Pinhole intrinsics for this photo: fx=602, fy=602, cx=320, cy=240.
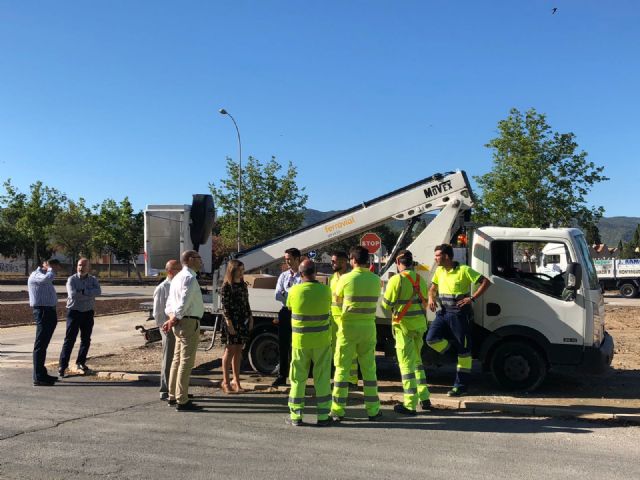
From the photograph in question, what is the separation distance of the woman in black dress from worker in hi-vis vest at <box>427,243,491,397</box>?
2.44 m

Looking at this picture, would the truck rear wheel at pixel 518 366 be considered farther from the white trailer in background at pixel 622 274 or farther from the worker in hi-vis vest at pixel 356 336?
the white trailer in background at pixel 622 274

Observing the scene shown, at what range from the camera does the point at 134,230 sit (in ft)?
187

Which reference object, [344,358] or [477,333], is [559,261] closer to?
[477,333]

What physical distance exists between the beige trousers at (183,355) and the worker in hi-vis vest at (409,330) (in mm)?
2286

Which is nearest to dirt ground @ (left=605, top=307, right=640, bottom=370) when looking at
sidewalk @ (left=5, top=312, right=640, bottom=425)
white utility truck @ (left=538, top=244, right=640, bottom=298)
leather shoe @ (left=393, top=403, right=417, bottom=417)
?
sidewalk @ (left=5, top=312, right=640, bottom=425)

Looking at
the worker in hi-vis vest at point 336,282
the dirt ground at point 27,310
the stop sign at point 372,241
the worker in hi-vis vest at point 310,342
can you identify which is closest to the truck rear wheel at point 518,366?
the worker in hi-vis vest at point 336,282

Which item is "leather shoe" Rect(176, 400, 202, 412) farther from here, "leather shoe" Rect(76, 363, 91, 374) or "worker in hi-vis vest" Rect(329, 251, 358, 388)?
"leather shoe" Rect(76, 363, 91, 374)

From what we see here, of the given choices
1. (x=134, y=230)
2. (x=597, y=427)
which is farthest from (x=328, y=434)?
(x=134, y=230)

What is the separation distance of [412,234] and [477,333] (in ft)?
5.67

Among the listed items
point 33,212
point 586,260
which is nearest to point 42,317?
point 586,260

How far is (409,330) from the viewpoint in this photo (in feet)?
22.6

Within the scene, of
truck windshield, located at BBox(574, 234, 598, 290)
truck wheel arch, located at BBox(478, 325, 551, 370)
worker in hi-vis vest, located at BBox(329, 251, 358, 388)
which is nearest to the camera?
worker in hi-vis vest, located at BBox(329, 251, 358, 388)

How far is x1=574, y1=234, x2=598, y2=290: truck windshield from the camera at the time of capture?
7828 millimetres

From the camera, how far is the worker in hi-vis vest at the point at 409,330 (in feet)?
22.3
